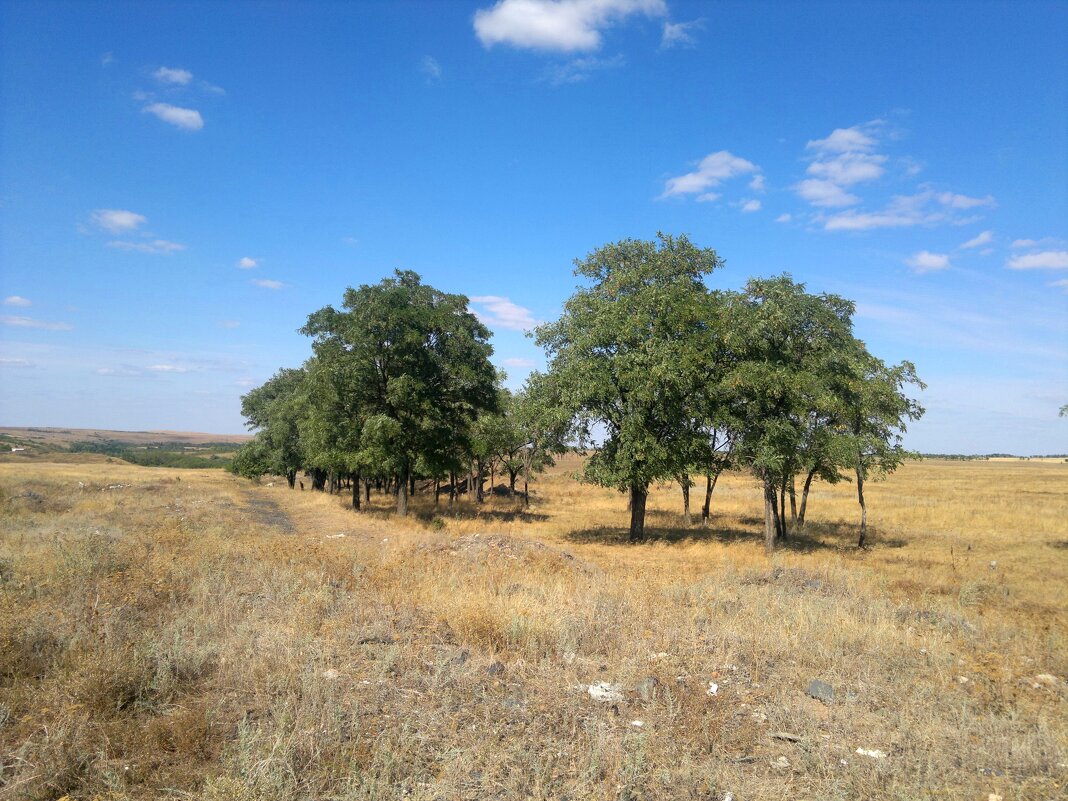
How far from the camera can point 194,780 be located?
4.22 meters

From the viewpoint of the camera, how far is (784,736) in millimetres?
5355

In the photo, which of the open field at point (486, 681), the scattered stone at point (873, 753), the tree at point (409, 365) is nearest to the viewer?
the open field at point (486, 681)

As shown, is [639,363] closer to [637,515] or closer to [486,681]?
[637,515]

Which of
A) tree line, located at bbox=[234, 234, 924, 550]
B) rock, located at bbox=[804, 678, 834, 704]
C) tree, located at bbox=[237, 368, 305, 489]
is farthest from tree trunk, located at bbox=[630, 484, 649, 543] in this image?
tree, located at bbox=[237, 368, 305, 489]

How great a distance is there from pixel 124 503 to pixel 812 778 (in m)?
31.6

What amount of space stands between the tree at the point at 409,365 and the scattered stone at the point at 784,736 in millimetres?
21865

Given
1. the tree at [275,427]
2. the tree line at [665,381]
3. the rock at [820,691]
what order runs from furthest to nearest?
the tree at [275,427] → the tree line at [665,381] → the rock at [820,691]

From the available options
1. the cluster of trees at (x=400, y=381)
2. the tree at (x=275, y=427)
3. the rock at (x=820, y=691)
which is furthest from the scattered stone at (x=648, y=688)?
the tree at (x=275, y=427)

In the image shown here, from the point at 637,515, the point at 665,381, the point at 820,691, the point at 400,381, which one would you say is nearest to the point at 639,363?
the point at 665,381

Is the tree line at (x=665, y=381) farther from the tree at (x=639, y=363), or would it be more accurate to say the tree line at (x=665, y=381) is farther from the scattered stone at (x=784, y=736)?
the scattered stone at (x=784, y=736)

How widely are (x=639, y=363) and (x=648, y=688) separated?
1611 centimetres

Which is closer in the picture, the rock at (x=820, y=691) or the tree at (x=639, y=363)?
the rock at (x=820, y=691)

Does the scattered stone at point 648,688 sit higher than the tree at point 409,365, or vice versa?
the tree at point 409,365

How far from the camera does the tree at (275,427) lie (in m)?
43.8
